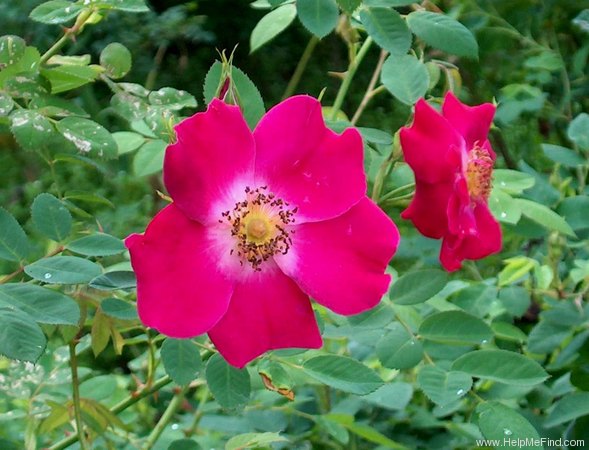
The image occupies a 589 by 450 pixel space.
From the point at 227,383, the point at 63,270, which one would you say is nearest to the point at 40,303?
the point at 63,270

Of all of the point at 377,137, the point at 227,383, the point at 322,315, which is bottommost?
the point at 322,315

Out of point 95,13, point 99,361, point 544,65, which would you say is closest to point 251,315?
point 95,13

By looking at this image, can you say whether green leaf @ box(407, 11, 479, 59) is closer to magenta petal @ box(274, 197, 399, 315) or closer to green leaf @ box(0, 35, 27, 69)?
magenta petal @ box(274, 197, 399, 315)

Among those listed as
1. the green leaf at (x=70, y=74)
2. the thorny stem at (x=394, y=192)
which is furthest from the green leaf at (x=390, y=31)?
the green leaf at (x=70, y=74)

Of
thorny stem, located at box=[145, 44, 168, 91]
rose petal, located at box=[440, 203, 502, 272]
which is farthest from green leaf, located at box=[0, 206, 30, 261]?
thorny stem, located at box=[145, 44, 168, 91]

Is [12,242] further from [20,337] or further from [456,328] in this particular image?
[456,328]

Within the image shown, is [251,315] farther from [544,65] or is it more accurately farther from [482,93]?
[482,93]
